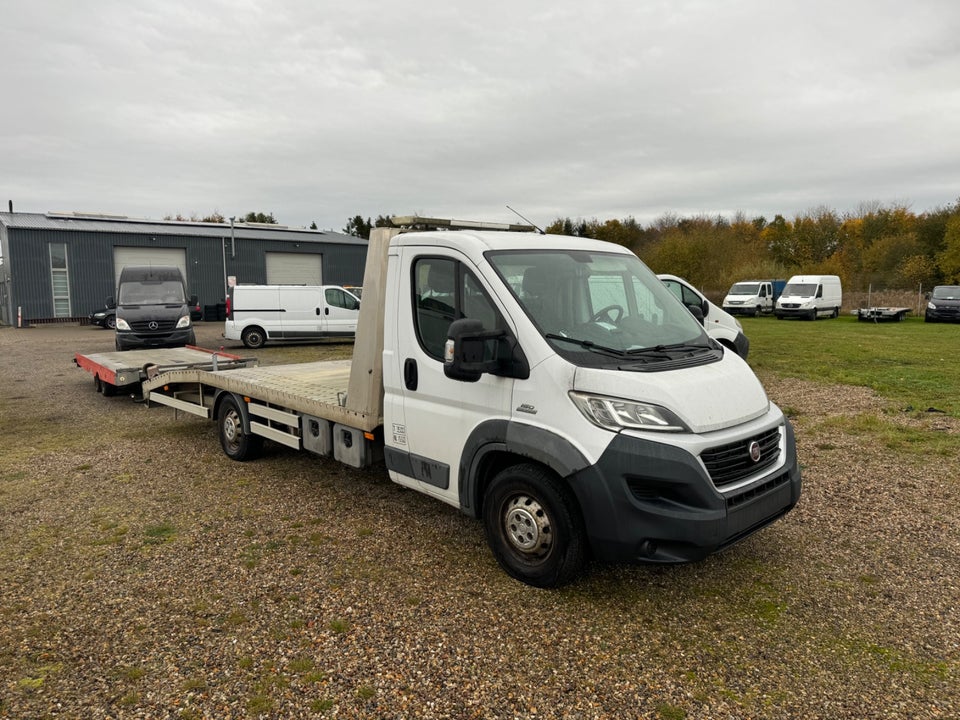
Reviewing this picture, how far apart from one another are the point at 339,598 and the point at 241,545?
1.12 metres

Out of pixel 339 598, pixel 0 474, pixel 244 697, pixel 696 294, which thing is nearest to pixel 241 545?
pixel 339 598

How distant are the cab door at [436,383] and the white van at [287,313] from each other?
14111mm

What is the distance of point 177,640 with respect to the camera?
332 cm

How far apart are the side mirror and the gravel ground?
1.29m

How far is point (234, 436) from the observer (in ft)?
21.8

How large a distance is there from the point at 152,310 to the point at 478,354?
13.3 m

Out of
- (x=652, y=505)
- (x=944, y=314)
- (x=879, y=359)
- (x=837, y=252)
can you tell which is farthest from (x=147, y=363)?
(x=837, y=252)

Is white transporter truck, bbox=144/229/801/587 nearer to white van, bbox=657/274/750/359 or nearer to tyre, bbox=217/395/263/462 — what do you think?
tyre, bbox=217/395/263/462

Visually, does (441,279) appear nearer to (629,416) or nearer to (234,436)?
(629,416)

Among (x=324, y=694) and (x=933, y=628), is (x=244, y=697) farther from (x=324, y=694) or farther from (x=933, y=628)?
(x=933, y=628)

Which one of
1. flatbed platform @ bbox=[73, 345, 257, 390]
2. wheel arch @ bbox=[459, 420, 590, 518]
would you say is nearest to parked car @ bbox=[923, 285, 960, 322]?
flatbed platform @ bbox=[73, 345, 257, 390]

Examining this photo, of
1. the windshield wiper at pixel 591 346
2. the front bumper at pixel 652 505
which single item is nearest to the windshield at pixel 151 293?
the windshield wiper at pixel 591 346

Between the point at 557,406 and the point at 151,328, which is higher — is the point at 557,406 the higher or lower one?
the higher one

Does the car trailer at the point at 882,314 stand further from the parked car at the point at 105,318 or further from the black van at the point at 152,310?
the parked car at the point at 105,318
